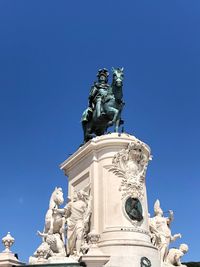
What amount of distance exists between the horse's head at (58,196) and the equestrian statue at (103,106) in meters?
3.27

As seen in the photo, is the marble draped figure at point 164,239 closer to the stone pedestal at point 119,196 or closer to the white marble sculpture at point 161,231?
the white marble sculpture at point 161,231

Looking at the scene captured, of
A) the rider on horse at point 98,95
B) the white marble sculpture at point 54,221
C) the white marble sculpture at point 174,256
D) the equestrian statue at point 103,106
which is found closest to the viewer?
the white marble sculpture at point 54,221

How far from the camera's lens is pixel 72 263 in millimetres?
13797

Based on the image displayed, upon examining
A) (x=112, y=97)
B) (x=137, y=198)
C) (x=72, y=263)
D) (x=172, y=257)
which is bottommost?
(x=72, y=263)

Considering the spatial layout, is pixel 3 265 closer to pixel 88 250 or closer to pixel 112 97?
pixel 88 250

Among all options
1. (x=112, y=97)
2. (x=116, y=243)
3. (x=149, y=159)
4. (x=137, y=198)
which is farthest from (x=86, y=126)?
(x=116, y=243)

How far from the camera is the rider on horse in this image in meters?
19.0

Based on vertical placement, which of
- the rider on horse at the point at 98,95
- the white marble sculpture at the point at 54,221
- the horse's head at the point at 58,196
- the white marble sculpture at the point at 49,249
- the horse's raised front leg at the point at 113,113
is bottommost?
the white marble sculpture at the point at 49,249

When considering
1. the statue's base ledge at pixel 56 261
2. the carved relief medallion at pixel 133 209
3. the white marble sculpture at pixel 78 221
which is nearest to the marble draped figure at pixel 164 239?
the carved relief medallion at pixel 133 209

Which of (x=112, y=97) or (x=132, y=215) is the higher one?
(x=112, y=97)

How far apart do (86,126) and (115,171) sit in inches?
156

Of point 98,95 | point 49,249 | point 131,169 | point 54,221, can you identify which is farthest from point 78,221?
point 98,95

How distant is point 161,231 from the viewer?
18.2m

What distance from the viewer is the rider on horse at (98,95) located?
62.4 ft
